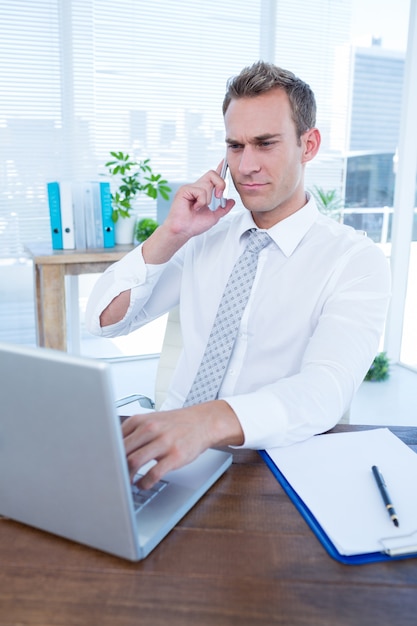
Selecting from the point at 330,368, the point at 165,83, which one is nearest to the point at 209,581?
the point at 330,368

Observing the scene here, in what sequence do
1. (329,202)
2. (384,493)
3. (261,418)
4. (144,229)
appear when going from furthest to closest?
(329,202) < (144,229) < (261,418) < (384,493)

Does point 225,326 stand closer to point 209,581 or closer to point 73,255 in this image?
point 209,581

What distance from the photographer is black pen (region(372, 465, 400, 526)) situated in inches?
29.5

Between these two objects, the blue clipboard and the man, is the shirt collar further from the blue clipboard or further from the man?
the blue clipboard

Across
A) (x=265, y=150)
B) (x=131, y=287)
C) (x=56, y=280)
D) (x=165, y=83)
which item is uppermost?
(x=165, y=83)

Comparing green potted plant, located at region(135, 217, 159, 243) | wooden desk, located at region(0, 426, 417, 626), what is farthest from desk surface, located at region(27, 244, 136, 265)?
wooden desk, located at region(0, 426, 417, 626)

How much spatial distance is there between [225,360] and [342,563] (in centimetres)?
74

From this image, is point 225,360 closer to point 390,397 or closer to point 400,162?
point 390,397

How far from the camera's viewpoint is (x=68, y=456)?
63 centimetres

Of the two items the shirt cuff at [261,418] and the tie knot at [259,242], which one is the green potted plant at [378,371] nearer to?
the tie knot at [259,242]

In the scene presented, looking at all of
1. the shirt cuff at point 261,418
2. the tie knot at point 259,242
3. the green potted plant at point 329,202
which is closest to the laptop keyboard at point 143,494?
the shirt cuff at point 261,418

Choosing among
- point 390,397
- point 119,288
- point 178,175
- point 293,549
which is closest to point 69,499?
point 293,549

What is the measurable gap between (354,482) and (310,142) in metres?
0.98

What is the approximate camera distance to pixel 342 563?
2.24 feet
